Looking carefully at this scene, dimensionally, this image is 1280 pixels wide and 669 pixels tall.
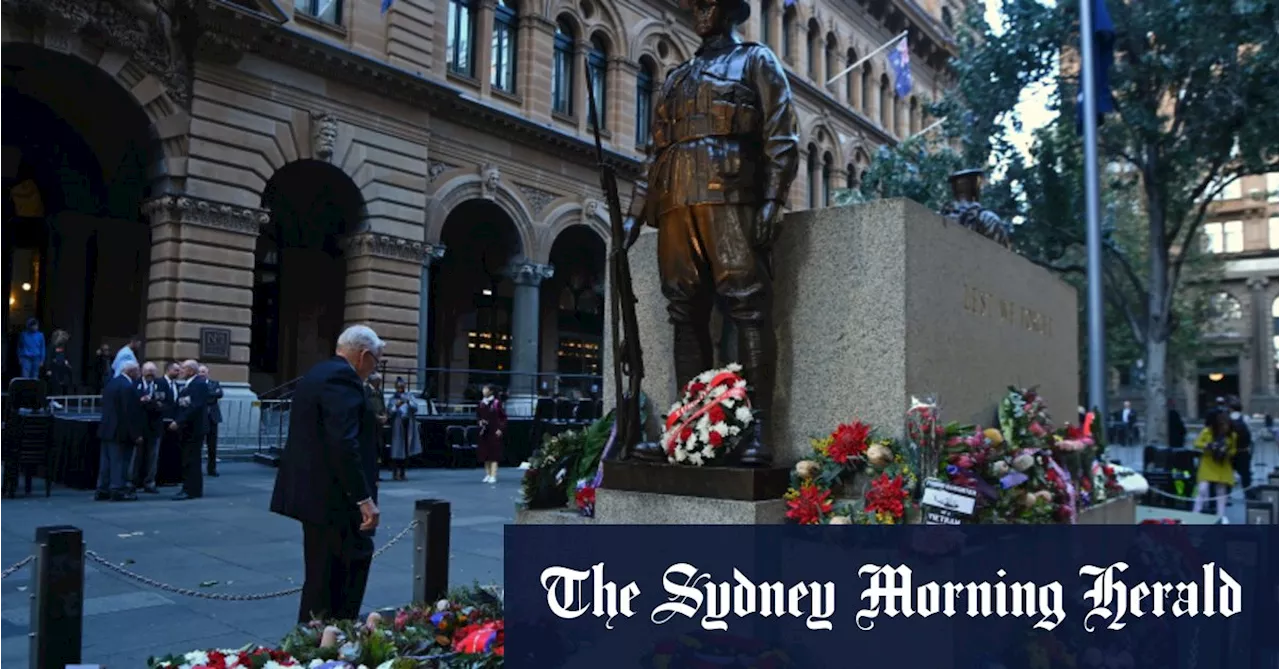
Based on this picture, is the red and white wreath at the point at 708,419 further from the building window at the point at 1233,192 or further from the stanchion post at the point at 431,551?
the building window at the point at 1233,192

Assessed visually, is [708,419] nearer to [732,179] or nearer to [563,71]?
[732,179]

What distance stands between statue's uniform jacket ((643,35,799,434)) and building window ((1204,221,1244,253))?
6161 centimetres

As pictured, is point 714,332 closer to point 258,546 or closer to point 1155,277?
point 258,546

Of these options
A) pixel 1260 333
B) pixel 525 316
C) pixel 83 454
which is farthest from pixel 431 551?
pixel 1260 333

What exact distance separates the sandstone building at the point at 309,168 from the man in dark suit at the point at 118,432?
7.44 meters

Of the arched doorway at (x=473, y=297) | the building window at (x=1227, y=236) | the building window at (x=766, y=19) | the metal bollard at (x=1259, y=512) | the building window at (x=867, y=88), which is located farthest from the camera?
the building window at (x=1227, y=236)

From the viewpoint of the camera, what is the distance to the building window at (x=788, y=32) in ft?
122

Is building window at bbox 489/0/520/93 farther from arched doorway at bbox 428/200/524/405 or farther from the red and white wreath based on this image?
the red and white wreath

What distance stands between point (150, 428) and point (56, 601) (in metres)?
9.55

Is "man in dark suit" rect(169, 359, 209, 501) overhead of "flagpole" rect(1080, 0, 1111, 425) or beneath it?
beneath

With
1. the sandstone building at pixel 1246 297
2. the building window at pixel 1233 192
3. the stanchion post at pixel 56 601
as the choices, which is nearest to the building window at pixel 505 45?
the stanchion post at pixel 56 601

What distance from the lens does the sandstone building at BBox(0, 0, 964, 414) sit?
19.0 meters

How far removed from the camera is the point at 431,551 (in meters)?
5.18

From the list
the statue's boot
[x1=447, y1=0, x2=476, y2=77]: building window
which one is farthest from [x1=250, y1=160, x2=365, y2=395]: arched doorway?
the statue's boot
